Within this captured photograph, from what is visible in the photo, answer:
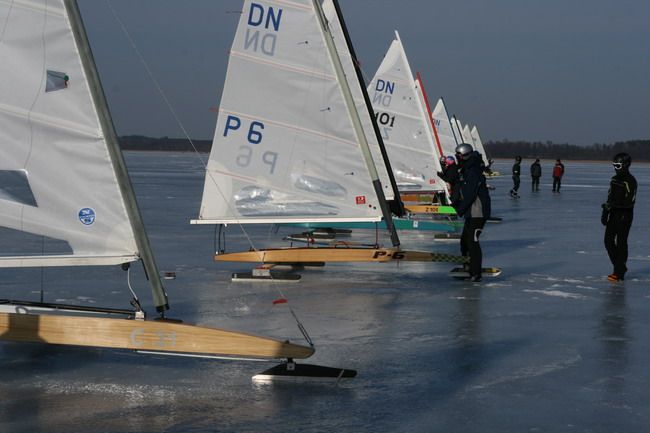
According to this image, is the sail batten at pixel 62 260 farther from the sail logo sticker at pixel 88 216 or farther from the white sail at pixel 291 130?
the white sail at pixel 291 130

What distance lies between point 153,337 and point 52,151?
1444mm

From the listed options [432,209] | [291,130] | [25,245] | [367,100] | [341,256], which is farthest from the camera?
[432,209]

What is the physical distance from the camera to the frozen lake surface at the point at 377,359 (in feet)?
17.6

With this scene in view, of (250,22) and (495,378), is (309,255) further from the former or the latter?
(495,378)

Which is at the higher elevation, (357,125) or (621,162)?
(357,125)

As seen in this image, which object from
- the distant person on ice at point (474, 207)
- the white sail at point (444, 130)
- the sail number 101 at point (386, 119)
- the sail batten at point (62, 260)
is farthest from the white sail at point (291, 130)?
the white sail at point (444, 130)

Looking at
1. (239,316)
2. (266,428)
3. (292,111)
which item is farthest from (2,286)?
(266,428)

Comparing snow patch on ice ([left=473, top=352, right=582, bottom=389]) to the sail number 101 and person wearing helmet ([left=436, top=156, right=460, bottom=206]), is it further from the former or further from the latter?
the sail number 101

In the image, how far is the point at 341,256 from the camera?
11.4 meters

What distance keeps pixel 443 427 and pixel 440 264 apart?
26.9ft

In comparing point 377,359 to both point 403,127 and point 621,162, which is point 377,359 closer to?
point 621,162

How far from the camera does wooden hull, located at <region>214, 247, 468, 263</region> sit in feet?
37.1

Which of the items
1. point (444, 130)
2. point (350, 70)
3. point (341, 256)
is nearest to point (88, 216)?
point (341, 256)

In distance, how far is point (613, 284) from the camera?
11281 millimetres
